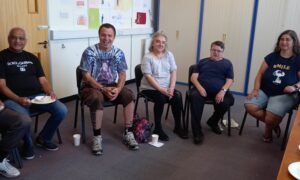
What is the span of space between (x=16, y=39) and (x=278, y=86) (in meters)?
2.41

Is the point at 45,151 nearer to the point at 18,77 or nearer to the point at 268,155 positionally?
the point at 18,77

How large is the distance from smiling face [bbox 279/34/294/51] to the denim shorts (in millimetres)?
450

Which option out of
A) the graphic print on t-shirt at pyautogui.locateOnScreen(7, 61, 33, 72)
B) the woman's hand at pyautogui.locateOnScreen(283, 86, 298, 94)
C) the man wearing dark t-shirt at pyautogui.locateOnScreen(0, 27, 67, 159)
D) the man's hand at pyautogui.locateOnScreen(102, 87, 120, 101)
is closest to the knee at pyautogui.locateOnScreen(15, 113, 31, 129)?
the man wearing dark t-shirt at pyautogui.locateOnScreen(0, 27, 67, 159)

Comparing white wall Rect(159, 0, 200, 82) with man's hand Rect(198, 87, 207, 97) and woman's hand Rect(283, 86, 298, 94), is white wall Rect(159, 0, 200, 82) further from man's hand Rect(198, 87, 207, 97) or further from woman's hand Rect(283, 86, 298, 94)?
woman's hand Rect(283, 86, 298, 94)

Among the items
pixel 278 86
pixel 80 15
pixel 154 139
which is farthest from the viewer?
pixel 80 15

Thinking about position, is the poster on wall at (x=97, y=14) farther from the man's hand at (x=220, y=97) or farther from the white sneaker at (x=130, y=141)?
the man's hand at (x=220, y=97)

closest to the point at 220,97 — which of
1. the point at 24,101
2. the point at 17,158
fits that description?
the point at 24,101

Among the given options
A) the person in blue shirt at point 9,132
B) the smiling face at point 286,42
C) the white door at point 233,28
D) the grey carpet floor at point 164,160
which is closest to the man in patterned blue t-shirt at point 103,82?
the grey carpet floor at point 164,160

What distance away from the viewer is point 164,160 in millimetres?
2514

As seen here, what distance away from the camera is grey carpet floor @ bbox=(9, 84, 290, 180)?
227cm

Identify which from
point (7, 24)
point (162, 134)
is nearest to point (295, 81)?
point (162, 134)

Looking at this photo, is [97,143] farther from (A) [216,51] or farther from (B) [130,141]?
(A) [216,51]

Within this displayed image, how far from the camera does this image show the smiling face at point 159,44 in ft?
9.68

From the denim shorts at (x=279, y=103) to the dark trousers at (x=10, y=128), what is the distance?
2.13 meters
